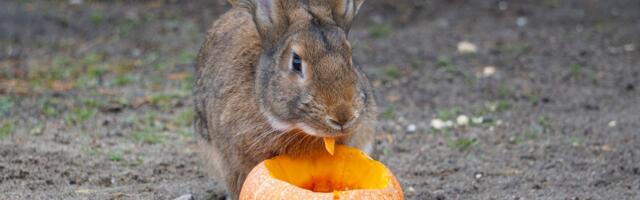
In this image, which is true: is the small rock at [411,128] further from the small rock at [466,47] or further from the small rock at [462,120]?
the small rock at [466,47]

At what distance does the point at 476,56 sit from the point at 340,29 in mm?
4974

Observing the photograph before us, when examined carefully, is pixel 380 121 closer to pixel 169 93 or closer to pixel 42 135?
pixel 169 93

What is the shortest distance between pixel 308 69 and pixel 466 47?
5520mm

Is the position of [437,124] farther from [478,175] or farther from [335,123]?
[335,123]

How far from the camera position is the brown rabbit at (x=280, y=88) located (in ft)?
13.7

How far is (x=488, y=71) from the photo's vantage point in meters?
8.77

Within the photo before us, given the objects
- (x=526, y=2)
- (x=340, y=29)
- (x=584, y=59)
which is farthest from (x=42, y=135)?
(x=526, y=2)

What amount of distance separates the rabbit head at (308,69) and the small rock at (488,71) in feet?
13.2

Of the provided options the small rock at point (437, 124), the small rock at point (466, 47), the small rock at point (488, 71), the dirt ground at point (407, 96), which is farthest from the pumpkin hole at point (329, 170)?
the small rock at point (466, 47)

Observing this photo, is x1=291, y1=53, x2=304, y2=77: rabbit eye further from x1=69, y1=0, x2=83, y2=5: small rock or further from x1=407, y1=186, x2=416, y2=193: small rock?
x1=69, y1=0, x2=83, y2=5: small rock

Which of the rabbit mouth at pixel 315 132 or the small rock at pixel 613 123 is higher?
the rabbit mouth at pixel 315 132

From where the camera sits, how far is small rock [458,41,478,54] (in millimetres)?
9469

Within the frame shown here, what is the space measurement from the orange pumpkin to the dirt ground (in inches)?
37.9

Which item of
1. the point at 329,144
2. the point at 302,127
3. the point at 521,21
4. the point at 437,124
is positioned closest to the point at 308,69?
the point at 302,127
